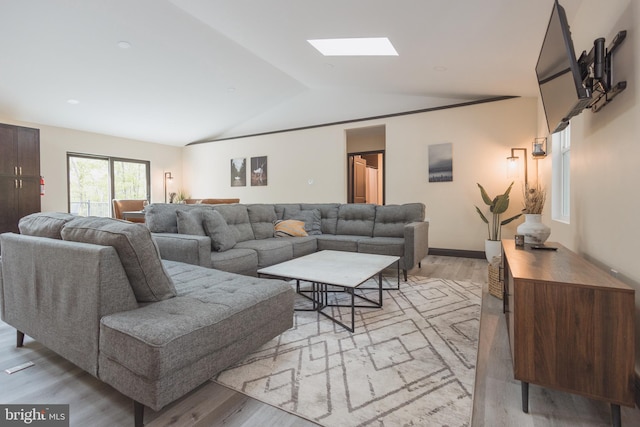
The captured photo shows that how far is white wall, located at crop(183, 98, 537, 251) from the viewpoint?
4562 mm

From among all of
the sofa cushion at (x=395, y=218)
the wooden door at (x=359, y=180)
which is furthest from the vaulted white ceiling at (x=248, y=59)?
the sofa cushion at (x=395, y=218)

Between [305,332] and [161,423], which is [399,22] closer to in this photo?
[305,332]

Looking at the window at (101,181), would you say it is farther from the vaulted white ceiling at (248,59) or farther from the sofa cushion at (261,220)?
the sofa cushion at (261,220)

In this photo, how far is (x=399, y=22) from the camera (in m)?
2.75

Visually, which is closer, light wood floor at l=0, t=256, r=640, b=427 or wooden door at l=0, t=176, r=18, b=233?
light wood floor at l=0, t=256, r=640, b=427

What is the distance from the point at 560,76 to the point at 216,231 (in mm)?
3021

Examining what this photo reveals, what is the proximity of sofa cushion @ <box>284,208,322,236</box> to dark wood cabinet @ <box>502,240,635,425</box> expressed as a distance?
322cm

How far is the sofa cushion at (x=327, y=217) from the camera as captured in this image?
4531mm

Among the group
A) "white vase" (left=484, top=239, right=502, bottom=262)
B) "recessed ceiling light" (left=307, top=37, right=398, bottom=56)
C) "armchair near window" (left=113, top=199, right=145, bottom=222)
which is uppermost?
"recessed ceiling light" (left=307, top=37, right=398, bottom=56)

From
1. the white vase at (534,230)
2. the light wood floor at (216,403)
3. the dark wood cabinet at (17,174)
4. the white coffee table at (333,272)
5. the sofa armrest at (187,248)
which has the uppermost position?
the dark wood cabinet at (17,174)

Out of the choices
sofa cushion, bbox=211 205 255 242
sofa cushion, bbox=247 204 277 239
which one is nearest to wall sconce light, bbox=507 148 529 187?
sofa cushion, bbox=247 204 277 239

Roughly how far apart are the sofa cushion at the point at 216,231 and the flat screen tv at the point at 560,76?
2960 mm

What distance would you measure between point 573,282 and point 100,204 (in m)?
8.06

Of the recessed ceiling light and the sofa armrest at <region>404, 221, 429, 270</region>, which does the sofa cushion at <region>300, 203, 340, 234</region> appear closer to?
the sofa armrest at <region>404, 221, 429, 270</region>
